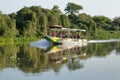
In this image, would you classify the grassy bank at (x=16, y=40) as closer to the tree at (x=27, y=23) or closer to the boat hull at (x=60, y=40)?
the tree at (x=27, y=23)

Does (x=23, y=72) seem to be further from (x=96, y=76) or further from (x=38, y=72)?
(x=96, y=76)

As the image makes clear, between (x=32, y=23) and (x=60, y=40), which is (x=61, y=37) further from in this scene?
(x=32, y=23)

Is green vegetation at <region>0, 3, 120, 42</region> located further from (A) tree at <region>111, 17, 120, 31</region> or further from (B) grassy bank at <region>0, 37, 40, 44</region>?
(A) tree at <region>111, 17, 120, 31</region>

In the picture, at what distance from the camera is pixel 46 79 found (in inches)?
572

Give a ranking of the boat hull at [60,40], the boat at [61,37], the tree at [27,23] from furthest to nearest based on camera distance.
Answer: the tree at [27,23] → the boat at [61,37] → the boat hull at [60,40]

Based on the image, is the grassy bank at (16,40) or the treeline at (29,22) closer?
the grassy bank at (16,40)

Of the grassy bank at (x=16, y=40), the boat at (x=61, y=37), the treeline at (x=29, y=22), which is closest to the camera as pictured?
the boat at (x=61, y=37)

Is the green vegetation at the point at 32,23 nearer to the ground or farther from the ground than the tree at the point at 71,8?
nearer to the ground

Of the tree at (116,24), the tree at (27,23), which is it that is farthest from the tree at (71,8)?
the tree at (27,23)

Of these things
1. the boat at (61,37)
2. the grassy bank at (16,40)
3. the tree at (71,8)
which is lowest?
the grassy bank at (16,40)

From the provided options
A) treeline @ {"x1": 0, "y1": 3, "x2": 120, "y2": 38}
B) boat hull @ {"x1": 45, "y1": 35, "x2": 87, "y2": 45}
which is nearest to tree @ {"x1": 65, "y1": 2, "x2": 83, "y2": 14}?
treeline @ {"x1": 0, "y1": 3, "x2": 120, "y2": 38}

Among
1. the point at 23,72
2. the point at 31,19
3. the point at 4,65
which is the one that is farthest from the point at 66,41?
the point at 23,72

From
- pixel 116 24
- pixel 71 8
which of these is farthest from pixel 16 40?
pixel 116 24

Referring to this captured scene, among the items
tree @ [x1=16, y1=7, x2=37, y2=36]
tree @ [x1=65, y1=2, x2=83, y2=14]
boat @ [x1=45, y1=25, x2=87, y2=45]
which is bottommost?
boat @ [x1=45, y1=25, x2=87, y2=45]
